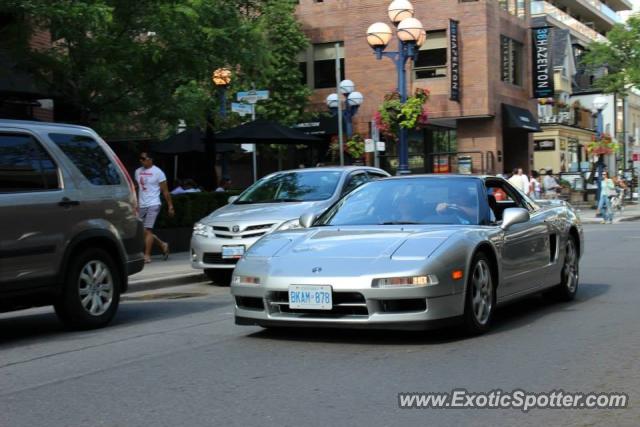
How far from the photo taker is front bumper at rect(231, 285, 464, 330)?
6.34 m

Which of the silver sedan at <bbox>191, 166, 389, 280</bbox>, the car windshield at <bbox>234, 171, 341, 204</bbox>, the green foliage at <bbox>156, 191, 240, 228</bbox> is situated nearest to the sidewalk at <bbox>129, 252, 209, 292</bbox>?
the silver sedan at <bbox>191, 166, 389, 280</bbox>

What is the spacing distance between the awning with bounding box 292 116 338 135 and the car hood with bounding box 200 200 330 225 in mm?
26387

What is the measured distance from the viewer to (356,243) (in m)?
6.84

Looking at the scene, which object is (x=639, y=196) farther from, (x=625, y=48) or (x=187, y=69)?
(x=187, y=69)

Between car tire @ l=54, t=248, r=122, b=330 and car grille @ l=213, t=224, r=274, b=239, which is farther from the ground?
car grille @ l=213, t=224, r=274, b=239

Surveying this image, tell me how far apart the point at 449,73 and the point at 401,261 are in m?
32.0

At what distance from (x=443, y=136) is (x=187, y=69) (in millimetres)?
27018

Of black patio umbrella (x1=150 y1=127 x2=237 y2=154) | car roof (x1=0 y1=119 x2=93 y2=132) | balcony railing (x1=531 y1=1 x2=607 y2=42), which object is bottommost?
car roof (x1=0 y1=119 x2=93 y2=132)

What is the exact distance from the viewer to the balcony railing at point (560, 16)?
2106 inches

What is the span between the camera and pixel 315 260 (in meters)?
6.66

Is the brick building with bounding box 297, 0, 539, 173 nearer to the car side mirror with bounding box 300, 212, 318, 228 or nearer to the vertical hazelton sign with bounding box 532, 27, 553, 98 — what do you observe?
the vertical hazelton sign with bounding box 532, 27, 553, 98

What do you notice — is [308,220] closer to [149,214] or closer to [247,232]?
[247,232]

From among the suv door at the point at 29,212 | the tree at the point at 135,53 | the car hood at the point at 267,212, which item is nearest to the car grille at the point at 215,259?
the car hood at the point at 267,212

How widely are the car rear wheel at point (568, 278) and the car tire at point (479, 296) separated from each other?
2091 mm
